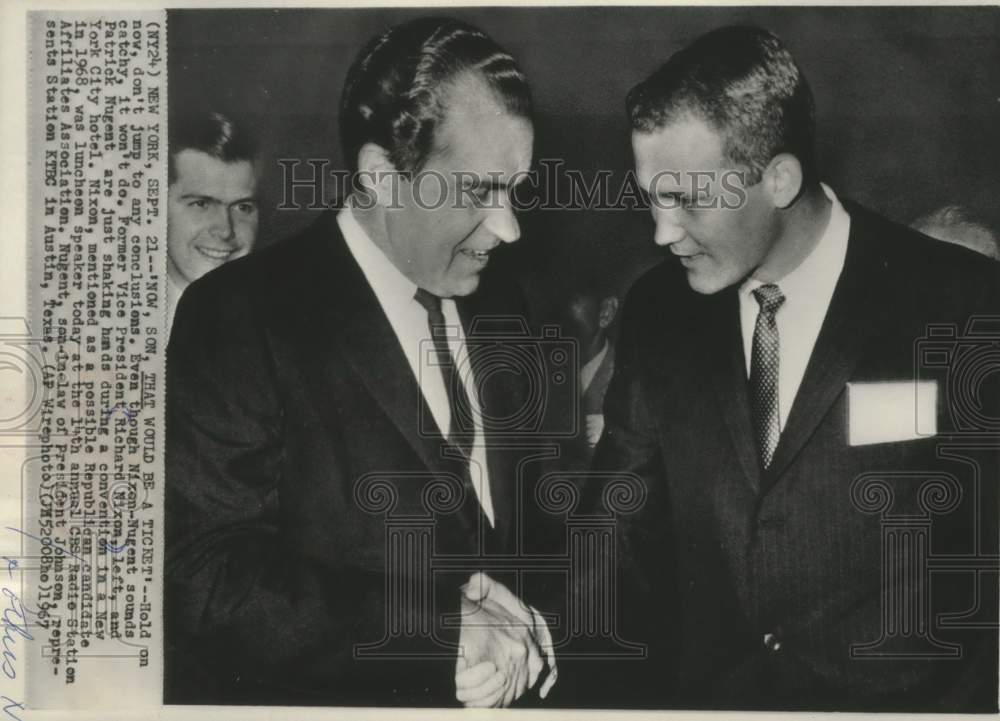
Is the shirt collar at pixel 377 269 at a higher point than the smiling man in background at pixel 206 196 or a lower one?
lower

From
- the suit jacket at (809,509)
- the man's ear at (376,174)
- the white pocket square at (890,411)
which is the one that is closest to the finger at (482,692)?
the suit jacket at (809,509)

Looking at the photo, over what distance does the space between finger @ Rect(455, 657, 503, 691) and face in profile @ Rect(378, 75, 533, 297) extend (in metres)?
0.77

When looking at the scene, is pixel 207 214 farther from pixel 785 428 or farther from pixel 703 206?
pixel 785 428

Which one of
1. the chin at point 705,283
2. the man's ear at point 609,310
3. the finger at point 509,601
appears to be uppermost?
the chin at point 705,283

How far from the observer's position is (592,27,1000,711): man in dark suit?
1928mm

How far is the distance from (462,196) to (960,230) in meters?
1.03

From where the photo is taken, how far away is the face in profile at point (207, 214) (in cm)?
197

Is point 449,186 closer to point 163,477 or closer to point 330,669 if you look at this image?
point 163,477

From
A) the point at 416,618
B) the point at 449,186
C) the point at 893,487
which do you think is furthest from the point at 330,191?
the point at 893,487

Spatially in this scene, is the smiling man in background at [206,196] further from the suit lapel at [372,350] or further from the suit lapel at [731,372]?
the suit lapel at [731,372]

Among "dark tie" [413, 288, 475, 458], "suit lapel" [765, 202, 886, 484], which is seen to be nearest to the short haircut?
"suit lapel" [765, 202, 886, 484]

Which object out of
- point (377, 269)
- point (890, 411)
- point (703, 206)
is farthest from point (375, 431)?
point (890, 411)

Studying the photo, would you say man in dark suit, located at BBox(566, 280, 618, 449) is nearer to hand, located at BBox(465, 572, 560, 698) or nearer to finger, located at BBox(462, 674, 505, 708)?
hand, located at BBox(465, 572, 560, 698)

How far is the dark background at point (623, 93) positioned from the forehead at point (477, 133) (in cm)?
6
